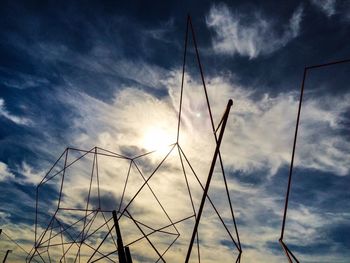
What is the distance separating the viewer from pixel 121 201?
21.0 metres

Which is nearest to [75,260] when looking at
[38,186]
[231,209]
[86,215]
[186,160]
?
[86,215]

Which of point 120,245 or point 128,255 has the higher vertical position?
point 120,245

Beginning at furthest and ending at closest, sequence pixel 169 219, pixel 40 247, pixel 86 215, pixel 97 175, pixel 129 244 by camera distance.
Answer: pixel 40 247 < pixel 86 215 < pixel 97 175 < pixel 169 219 < pixel 129 244

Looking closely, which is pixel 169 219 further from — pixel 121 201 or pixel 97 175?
pixel 97 175

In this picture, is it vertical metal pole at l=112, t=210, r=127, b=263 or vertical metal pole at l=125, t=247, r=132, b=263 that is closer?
vertical metal pole at l=112, t=210, r=127, b=263

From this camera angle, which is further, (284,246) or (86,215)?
(86,215)

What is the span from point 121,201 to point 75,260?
10.2 metres

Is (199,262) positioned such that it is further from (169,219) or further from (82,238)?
(82,238)

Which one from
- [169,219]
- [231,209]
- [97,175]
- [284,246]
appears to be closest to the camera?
[284,246]

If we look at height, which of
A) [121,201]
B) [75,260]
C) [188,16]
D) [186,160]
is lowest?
[75,260]

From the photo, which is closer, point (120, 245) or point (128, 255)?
point (120, 245)

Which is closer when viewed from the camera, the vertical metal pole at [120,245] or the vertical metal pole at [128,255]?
the vertical metal pole at [120,245]

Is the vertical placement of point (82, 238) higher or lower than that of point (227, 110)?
lower

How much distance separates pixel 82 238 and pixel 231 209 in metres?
16.9
